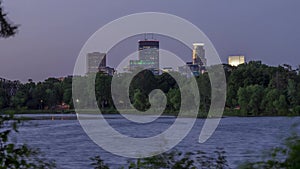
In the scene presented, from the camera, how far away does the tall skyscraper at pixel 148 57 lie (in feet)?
398

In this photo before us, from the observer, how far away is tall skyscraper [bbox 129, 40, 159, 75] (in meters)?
121

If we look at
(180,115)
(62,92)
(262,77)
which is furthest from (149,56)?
(180,115)

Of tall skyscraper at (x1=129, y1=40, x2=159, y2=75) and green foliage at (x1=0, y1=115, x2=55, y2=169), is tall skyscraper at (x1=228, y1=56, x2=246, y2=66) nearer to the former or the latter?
tall skyscraper at (x1=129, y1=40, x2=159, y2=75)

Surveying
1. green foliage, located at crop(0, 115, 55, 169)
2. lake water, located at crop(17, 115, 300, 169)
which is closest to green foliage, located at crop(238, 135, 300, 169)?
lake water, located at crop(17, 115, 300, 169)

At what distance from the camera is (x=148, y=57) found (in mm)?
132875

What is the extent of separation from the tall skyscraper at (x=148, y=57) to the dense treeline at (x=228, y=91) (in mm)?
10695

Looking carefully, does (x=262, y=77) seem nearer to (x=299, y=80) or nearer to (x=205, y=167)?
(x=299, y=80)

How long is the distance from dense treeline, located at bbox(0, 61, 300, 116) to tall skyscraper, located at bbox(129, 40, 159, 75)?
10.7m

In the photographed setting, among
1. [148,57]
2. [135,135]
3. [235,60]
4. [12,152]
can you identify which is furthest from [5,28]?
[235,60]

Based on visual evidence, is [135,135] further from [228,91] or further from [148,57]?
[148,57]

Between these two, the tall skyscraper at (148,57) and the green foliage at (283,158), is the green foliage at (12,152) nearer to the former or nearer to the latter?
the green foliage at (283,158)

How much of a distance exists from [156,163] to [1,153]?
136 cm

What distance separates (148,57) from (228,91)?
52.5 meters

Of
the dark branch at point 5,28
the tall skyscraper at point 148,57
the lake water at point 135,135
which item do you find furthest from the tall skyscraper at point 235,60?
the dark branch at point 5,28
